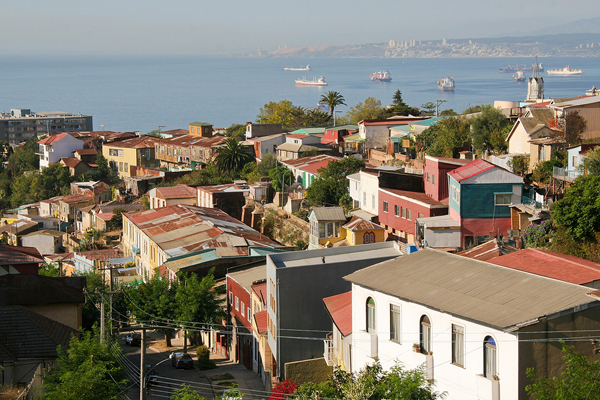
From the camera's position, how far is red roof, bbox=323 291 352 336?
680 inches

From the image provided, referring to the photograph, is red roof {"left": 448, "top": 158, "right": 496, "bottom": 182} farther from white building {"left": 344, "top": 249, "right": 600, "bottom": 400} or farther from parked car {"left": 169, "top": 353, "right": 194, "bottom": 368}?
parked car {"left": 169, "top": 353, "right": 194, "bottom": 368}

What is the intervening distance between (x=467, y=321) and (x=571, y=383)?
245 cm

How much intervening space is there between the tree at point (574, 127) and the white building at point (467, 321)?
1610 cm

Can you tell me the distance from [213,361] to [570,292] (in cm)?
1421

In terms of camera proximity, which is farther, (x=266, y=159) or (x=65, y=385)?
(x=266, y=159)

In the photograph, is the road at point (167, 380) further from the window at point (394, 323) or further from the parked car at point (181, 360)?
the window at point (394, 323)

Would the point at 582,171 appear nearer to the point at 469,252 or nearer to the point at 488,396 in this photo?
the point at 469,252

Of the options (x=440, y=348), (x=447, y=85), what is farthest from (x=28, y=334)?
(x=447, y=85)

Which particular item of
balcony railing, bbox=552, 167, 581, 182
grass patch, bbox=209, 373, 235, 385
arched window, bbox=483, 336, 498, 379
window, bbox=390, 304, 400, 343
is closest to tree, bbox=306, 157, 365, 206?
balcony railing, bbox=552, 167, 581, 182

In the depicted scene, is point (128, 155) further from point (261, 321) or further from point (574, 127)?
point (261, 321)

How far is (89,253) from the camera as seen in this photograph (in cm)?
4134

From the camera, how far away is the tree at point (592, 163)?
998 inches

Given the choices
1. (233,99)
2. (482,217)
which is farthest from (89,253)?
(233,99)

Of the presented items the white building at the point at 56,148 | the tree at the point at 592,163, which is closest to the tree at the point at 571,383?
the tree at the point at 592,163
